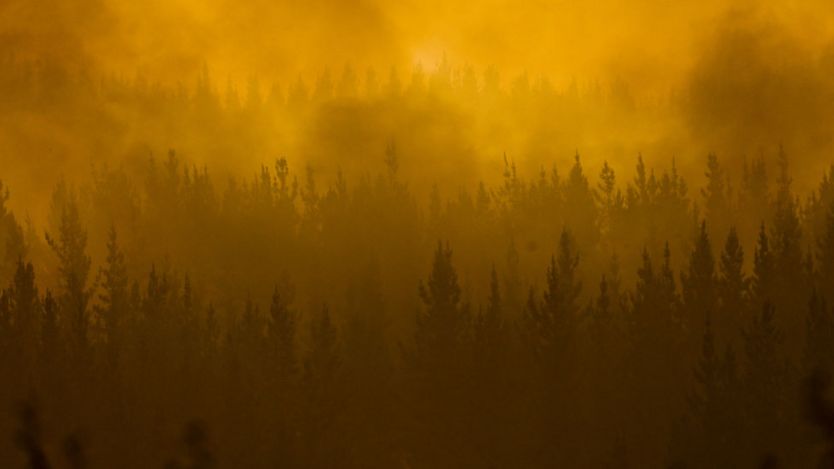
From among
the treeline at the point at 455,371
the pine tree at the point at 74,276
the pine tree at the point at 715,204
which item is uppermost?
the pine tree at the point at 715,204

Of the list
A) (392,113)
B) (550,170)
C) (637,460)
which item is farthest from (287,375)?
(392,113)

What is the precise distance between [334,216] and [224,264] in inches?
Answer: 597

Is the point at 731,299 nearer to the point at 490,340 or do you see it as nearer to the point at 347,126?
the point at 490,340

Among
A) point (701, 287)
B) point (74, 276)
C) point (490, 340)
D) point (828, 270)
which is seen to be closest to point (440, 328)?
point (490, 340)

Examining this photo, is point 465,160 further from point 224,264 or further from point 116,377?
point 116,377

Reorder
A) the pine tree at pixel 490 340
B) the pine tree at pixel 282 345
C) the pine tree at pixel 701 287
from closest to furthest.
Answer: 1. the pine tree at pixel 490 340
2. the pine tree at pixel 282 345
3. the pine tree at pixel 701 287

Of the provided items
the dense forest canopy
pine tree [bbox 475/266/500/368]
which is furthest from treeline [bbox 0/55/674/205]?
pine tree [bbox 475/266/500/368]

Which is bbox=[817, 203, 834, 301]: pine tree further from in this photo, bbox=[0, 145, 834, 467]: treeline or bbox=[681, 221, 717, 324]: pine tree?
bbox=[681, 221, 717, 324]: pine tree

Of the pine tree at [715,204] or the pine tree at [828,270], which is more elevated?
the pine tree at [715,204]

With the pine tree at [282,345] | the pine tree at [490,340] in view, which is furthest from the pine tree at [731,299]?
the pine tree at [282,345]

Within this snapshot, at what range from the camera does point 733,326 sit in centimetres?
6581

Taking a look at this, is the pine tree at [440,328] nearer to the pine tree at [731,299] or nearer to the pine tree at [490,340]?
the pine tree at [490,340]

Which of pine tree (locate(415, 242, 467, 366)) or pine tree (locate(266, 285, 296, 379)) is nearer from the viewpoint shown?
pine tree (locate(415, 242, 467, 366))

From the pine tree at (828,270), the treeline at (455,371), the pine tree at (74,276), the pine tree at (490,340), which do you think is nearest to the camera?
the treeline at (455,371)
